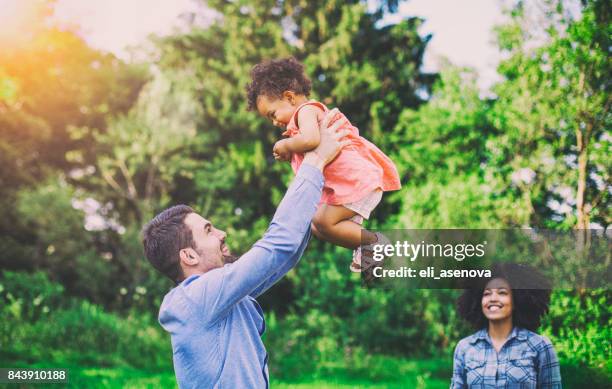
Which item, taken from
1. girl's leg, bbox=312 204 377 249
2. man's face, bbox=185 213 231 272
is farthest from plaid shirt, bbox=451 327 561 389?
man's face, bbox=185 213 231 272

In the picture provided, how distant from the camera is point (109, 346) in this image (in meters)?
8.30

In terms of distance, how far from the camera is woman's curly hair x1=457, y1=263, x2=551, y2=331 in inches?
128

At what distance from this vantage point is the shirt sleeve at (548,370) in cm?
293

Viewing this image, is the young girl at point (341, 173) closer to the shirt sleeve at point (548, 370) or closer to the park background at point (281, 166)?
the shirt sleeve at point (548, 370)

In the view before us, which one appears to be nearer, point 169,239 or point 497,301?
point 169,239

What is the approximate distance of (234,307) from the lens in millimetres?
1727

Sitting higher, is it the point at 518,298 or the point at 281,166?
the point at 281,166

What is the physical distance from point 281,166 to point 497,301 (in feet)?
31.0

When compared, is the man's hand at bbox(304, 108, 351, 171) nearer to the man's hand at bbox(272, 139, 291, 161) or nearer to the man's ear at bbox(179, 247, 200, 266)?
the man's hand at bbox(272, 139, 291, 161)

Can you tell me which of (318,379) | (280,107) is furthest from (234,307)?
(318,379)

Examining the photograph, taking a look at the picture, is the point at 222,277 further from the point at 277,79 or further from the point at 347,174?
the point at 277,79

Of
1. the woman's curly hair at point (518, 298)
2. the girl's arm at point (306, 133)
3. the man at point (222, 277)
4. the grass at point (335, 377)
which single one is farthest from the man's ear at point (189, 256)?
the grass at point (335, 377)

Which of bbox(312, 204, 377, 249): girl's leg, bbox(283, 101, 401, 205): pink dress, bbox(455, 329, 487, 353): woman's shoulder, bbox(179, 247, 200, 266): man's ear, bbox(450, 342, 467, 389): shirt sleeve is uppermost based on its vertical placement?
bbox(283, 101, 401, 205): pink dress

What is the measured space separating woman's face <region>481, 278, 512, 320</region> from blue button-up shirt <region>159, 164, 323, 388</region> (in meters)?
1.86
